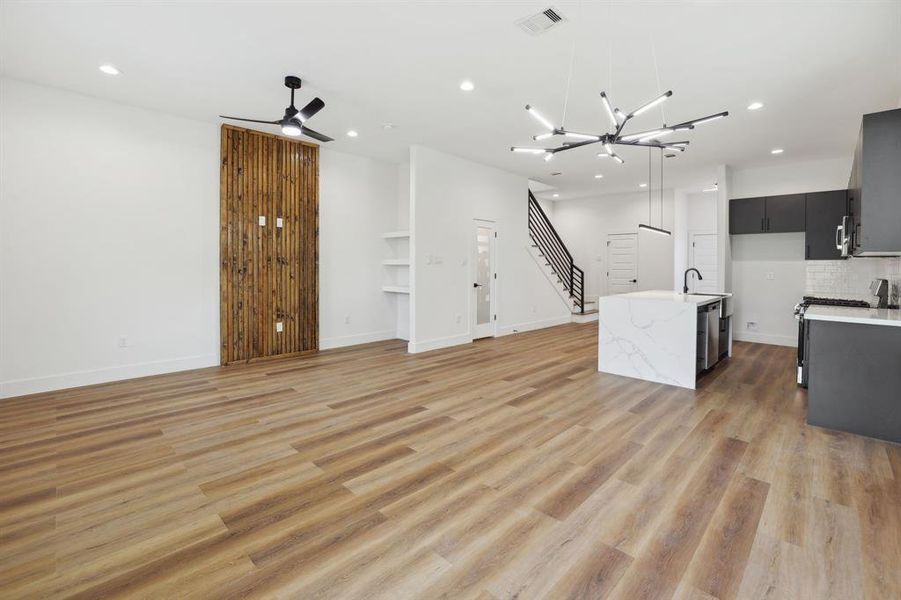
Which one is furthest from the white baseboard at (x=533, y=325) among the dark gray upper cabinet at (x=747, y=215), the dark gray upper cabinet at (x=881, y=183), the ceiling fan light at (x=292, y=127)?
the dark gray upper cabinet at (x=881, y=183)

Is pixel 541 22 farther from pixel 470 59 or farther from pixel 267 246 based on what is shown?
pixel 267 246

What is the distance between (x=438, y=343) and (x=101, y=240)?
4.76 m

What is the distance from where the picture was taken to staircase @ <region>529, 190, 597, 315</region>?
32.3 ft

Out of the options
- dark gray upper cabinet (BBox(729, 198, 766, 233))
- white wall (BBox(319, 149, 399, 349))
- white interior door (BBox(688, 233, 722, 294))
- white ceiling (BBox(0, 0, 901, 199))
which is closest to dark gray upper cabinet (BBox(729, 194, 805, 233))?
dark gray upper cabinet (BBox(729, 198, 766, 233))

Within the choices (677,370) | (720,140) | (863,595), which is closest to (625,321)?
(677,370)

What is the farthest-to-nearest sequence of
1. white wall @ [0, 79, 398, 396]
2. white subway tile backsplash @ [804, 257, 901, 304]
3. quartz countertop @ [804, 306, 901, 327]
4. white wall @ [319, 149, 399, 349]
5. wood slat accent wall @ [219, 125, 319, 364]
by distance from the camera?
white wall @ [319, 149, 399, 349] → white subway tile backsplash @ [804, 257, 901, 304] → wood slat accent wall @ [219, 125, 319, 364] → white wall @ [0, 79, 398, 396] → quartz countertop @ [804, 306, 901, 327]

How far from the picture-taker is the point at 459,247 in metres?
7.56

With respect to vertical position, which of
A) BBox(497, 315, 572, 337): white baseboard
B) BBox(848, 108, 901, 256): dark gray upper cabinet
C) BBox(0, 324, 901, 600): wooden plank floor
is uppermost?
BBox(848, 108, 901, 256): dark gray upper cabinet

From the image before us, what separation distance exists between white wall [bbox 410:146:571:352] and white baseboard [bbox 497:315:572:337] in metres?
0.02

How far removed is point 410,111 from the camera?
5.28 meters

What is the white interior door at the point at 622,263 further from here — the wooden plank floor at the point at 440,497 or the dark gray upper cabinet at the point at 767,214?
the wooden plank floor at the point at 440,497

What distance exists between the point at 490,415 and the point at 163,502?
2.54 meters

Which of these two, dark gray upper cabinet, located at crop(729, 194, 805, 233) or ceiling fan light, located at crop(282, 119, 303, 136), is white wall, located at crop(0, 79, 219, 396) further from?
dark gray upper cabinet, located at crop(729, 194, 805, 233)

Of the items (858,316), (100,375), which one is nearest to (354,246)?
(100,375)
